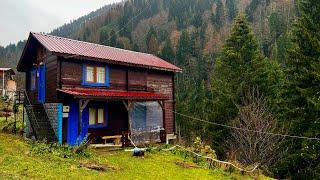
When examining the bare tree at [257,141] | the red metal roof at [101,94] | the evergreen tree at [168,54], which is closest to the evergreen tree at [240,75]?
the bare tree at [257,141]

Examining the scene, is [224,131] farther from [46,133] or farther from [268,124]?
[46,133]

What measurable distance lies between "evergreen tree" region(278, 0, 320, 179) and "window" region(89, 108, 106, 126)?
479 inches

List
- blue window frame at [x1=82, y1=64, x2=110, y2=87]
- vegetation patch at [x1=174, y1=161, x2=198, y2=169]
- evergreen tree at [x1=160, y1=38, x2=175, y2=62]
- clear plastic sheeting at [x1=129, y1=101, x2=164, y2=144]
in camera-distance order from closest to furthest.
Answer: vegetation patch at [x1=174, y1=161, x2=198, y2=169] < blue window frame at [x1=82, y1=64, x2=110, y2=87] < clear plastic sheeting at [x1=129, y1=101, x2=164, y2=144] < evergreen tree at [x1=160, y1=38, x2=175, y2=62]

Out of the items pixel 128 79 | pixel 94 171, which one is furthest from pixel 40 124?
pixel 94 171

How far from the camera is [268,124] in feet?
70.5

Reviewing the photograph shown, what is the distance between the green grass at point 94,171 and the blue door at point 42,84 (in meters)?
5.09

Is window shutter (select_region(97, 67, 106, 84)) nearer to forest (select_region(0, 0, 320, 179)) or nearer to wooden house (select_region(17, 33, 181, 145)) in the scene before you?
wooden house (select_region(17, 33, 181, 145))

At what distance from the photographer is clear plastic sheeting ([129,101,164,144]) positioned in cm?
2278

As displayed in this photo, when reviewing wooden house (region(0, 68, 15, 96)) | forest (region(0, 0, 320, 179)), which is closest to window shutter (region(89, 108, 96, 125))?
forest (region(0, 0, 320, 179))

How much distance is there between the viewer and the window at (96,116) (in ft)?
71.3

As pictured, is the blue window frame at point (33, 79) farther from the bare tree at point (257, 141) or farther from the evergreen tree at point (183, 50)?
the evergreen tree at point (183, 50)

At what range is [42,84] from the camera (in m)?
22.0

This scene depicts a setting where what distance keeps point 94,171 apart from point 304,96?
50.6 ft

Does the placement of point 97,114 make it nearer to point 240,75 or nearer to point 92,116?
point 92,116
